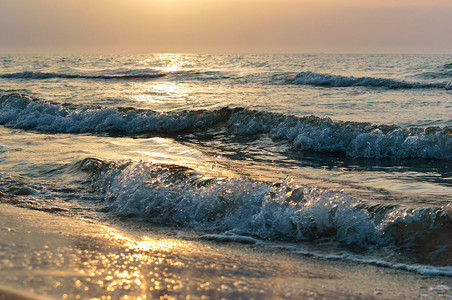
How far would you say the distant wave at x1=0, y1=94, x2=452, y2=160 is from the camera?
9133 mm

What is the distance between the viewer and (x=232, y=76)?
26.5m

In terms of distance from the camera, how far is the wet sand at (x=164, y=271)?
262 centimetres

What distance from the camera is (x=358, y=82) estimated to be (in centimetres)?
2133

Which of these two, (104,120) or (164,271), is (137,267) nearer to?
(164,271)

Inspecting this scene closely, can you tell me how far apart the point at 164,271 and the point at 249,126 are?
8843 millimetres

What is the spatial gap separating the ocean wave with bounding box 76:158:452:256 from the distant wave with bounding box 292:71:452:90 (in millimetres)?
16233

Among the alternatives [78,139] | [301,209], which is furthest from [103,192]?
[78,139]

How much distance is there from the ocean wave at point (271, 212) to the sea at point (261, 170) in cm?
1

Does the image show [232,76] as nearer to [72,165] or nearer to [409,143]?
[409,143]

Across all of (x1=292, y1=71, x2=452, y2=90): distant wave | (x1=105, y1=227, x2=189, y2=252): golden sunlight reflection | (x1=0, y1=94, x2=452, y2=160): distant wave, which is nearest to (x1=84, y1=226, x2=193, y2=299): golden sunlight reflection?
(x1=105, y1=227, x2=189, y2=252): golden sunlight reflection

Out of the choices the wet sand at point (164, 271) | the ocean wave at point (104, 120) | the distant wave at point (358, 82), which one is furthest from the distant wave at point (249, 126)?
the distant wave at point (358, 82)

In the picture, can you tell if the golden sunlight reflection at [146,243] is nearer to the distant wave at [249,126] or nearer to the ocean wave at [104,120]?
the distant wave at [249,126]

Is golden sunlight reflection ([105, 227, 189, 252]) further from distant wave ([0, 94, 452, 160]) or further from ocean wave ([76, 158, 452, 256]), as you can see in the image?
distant wave ([0, 94, 452, 160])

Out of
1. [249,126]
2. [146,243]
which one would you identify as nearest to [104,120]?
[249,126]
